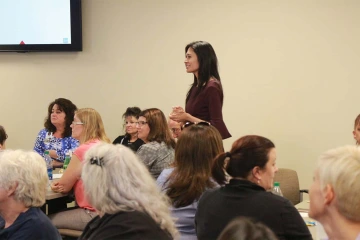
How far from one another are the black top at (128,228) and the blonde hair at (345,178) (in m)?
0.62

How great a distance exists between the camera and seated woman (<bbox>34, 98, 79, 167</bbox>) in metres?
5.31

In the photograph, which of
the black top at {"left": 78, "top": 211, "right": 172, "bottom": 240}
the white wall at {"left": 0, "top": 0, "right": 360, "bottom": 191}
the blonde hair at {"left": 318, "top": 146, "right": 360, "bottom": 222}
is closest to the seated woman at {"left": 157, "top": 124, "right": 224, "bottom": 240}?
the black top at {"left": 78, "top": 211, "right": 172, "bottom": 240}

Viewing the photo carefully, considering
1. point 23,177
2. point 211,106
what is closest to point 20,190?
point 23,177

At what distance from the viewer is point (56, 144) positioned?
5336 mm

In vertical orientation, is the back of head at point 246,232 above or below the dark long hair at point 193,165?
above

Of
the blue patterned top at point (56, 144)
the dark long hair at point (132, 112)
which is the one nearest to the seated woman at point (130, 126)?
the dark long hair at point (132, 112)

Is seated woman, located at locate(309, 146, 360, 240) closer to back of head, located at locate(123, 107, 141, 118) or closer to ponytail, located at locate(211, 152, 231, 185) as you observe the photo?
ponytail, located at locate(211, 152, 231, 185)

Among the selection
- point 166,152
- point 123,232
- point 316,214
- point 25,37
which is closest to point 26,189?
point 123,232

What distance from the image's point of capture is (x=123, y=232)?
6.11 ft

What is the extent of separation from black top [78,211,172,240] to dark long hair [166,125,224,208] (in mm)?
834

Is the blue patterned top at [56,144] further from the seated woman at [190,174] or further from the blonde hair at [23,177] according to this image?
the blonde hair at [23,177]

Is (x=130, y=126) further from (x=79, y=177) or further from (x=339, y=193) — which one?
(x=339, y=193)

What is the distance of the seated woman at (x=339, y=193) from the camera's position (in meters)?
1.71

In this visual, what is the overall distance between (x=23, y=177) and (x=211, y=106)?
170 centimetres
